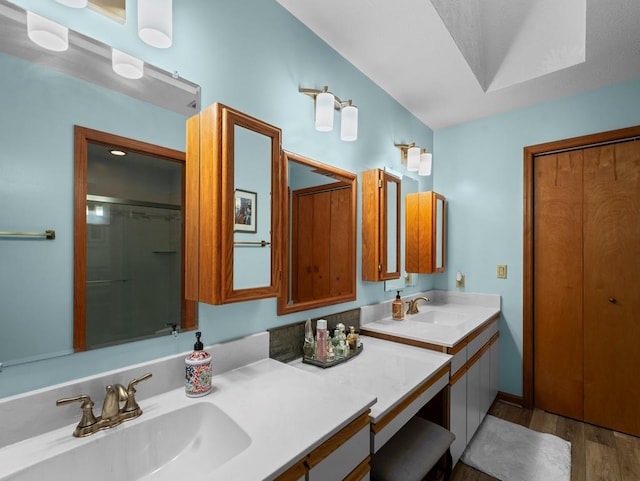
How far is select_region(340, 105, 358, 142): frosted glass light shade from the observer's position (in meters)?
1.70

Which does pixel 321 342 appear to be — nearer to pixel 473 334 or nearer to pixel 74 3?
pixel 473 334

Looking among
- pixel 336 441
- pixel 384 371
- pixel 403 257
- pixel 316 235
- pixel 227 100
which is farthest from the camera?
pixel 403 257

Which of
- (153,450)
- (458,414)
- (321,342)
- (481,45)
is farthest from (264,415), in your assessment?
(481,45)

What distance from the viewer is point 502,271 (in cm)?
259

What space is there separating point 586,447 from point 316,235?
2185 mm

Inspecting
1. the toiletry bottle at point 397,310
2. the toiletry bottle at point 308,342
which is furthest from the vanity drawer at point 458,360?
the toiletry bottle at point 308,342

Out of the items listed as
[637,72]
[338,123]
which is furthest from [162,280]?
[637,72]

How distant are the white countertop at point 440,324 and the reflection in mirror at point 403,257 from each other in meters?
0.22

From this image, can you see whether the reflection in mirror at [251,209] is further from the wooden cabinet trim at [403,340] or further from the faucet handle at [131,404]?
the wooden cabinet trim at [403,340]

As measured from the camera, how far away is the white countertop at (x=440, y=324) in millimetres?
1709

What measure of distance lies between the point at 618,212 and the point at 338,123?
2010mm

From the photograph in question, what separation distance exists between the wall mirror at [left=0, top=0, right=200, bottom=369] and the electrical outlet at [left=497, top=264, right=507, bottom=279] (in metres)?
2.73

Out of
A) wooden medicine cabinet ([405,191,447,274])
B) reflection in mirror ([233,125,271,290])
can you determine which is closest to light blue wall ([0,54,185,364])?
reflection in mirror ([233,125,271,290])

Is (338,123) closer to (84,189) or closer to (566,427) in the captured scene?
(84,189)
